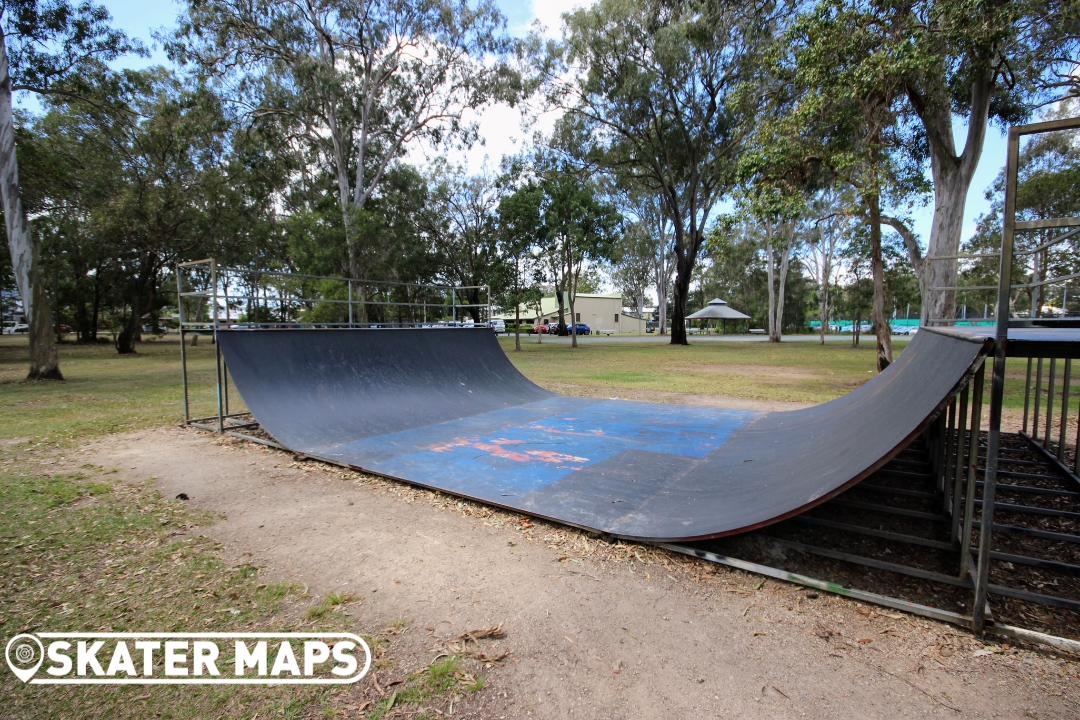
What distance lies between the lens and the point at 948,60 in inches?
355

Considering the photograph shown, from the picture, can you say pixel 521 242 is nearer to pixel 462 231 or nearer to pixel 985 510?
pixel 462 231

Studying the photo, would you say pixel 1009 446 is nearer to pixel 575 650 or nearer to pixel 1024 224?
pixel 1024 224

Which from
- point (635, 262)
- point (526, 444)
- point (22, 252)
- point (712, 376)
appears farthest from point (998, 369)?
point (635, 262)

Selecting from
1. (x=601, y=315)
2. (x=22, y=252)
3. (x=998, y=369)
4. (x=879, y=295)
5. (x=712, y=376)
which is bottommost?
(x=712, y=376)

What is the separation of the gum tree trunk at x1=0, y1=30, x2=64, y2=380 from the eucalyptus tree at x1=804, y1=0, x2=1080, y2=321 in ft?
52.1

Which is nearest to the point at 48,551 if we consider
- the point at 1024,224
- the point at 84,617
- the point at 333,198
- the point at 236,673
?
the point at 84,617

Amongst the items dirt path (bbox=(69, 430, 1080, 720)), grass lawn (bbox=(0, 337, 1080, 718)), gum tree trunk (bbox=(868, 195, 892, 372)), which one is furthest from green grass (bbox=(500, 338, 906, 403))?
grass lawn (bbox=(0, 337, 1080, 718))

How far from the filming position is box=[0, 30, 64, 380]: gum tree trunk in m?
10.2

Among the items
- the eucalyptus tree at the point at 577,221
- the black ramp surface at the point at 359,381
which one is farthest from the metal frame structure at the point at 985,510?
the eucalyptus tree at the point at 577,221

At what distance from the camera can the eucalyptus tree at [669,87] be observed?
17609 mm

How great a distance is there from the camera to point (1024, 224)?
1954 mm

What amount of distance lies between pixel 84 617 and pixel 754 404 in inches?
318

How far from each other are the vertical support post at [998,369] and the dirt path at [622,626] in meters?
0.31

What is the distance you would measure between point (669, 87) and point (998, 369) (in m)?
21.4
